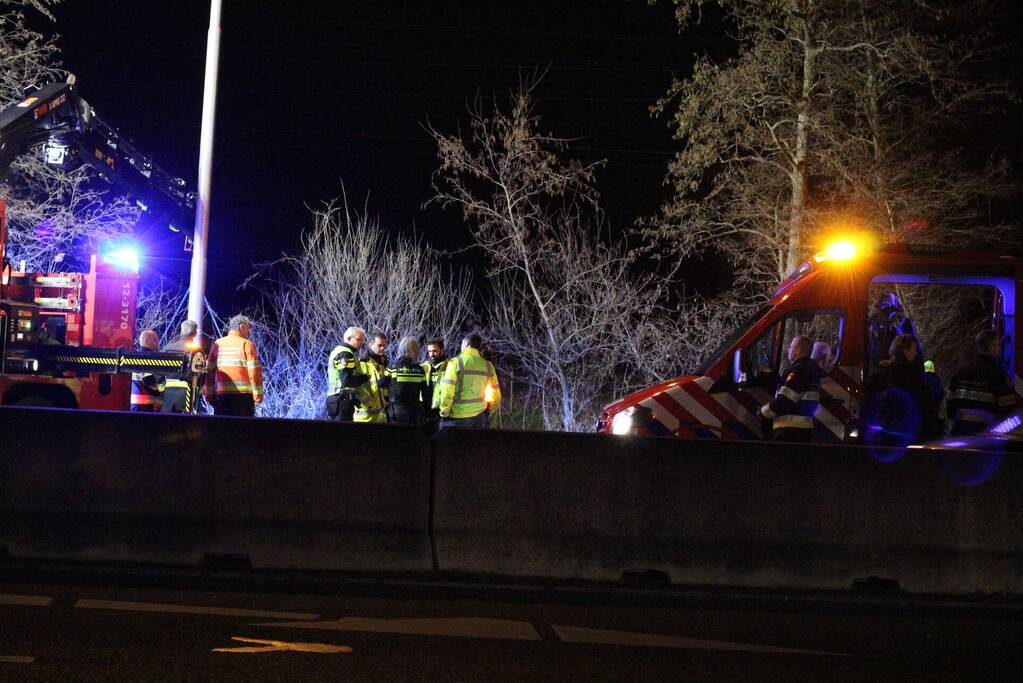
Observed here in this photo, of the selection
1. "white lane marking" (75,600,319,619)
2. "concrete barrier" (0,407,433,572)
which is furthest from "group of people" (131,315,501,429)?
"white lane marking" (75,600,319,619)

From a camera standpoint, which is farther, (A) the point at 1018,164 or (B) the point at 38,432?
(A) the point at 1018,164

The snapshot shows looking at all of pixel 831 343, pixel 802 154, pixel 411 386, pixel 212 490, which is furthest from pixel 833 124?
pixel 212 490

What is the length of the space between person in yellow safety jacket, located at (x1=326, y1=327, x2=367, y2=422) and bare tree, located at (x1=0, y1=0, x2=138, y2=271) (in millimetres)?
9341

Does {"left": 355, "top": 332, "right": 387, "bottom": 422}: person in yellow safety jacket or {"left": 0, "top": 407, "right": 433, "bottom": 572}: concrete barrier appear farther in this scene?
{"left": 355, "top": 332, "right": 387, "bottom": 422}: person in yellow safety jacket

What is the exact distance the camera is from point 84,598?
6.77 meters

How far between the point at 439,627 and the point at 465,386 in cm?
→ 594

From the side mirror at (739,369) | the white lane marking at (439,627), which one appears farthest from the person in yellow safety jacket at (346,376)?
the white lane marking at (439,627)

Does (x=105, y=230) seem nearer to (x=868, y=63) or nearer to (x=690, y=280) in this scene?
(x=690, y=280)

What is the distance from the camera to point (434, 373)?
12.9 m

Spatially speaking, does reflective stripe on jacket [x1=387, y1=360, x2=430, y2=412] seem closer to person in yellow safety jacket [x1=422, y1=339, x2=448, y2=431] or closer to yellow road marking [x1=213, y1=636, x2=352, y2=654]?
person in yellow safety jacket [x1=422, y1=339, x2=448, y2=431]

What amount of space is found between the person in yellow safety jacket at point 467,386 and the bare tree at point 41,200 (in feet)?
34.5

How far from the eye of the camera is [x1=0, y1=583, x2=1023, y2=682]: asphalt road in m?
5.31

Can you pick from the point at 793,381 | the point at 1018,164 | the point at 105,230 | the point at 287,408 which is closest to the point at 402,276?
the point at 287,408

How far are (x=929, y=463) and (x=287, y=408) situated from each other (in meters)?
17.5
